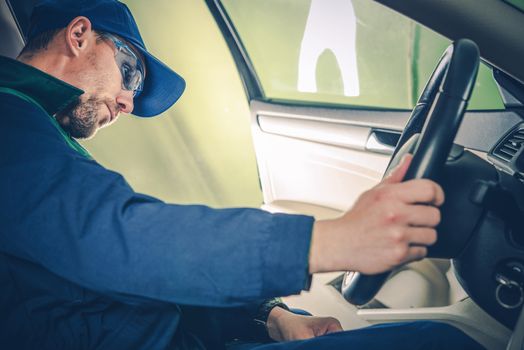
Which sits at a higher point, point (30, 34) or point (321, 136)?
point (30, 34)

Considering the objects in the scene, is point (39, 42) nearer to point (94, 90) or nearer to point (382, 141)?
point (94, 90)

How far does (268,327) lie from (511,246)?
0.57 meters

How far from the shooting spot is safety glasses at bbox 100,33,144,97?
3.43ft

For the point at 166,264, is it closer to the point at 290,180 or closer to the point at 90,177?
the point at 90,177

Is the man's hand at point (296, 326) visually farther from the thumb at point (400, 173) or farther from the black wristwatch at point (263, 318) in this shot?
the thumb at point (400, 173)

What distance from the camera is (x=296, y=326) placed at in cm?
93

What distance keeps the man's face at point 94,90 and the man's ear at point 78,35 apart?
0.7 inches

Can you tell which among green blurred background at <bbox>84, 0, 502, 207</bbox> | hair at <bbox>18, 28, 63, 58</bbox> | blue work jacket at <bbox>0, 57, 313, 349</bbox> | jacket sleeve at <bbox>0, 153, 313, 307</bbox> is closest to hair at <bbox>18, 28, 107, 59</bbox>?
hair at <bbox>18, 28, 63, 58</bbox>

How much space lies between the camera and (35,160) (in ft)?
1.78

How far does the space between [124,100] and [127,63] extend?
10 cm

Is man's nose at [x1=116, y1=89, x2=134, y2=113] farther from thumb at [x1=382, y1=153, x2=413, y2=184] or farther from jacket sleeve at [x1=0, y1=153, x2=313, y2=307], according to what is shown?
thumb at [x1=382, y1=153, x2=413, y2=184]

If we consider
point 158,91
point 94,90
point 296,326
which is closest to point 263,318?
point 296,326

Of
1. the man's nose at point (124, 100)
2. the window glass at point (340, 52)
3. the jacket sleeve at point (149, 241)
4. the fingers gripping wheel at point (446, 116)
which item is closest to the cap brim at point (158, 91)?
the man's nose at point (124, 100)

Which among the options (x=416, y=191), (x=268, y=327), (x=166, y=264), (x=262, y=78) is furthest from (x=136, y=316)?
(x=262, y=78)
